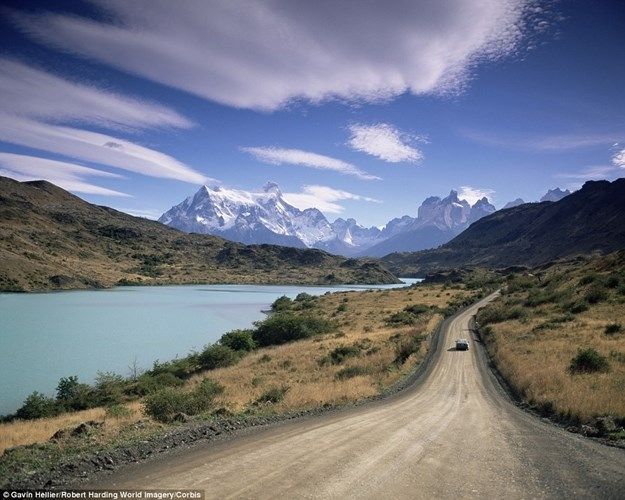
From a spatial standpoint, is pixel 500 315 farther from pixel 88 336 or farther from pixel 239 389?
pixel 88 336

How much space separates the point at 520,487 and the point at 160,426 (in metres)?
12.4

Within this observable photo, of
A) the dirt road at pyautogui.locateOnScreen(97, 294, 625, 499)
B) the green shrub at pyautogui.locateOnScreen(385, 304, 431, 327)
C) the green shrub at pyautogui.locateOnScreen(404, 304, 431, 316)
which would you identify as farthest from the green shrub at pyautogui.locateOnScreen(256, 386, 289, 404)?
the green shrub at pyautogui.locateOnScreen(404, 304, 431, 316)

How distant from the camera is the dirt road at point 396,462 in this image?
9.80 m

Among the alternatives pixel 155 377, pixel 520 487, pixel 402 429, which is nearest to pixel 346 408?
pixel 402 429

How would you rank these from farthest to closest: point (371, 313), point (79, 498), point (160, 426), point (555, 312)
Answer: point (371, 313)
point (555, 312)
point (160, 426)
point (79, 498)

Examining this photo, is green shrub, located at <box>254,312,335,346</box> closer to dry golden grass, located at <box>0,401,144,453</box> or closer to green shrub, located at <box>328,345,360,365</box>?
green shrub, located at <box>328,345,360,365</box>

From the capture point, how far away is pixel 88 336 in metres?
52.6

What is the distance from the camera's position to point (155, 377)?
109 ft

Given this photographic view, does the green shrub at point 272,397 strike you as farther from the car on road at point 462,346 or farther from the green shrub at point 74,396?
the car on road at point 462,346

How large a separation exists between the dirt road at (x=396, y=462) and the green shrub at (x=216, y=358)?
25226 millimetres

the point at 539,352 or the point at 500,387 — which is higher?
the point at 539,352

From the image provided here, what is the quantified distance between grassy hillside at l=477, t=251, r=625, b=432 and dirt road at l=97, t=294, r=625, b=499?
10.2 feet

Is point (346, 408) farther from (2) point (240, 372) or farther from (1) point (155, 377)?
(1) point (155, 377)

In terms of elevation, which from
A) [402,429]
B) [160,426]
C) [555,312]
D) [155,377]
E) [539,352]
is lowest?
[155,377]
